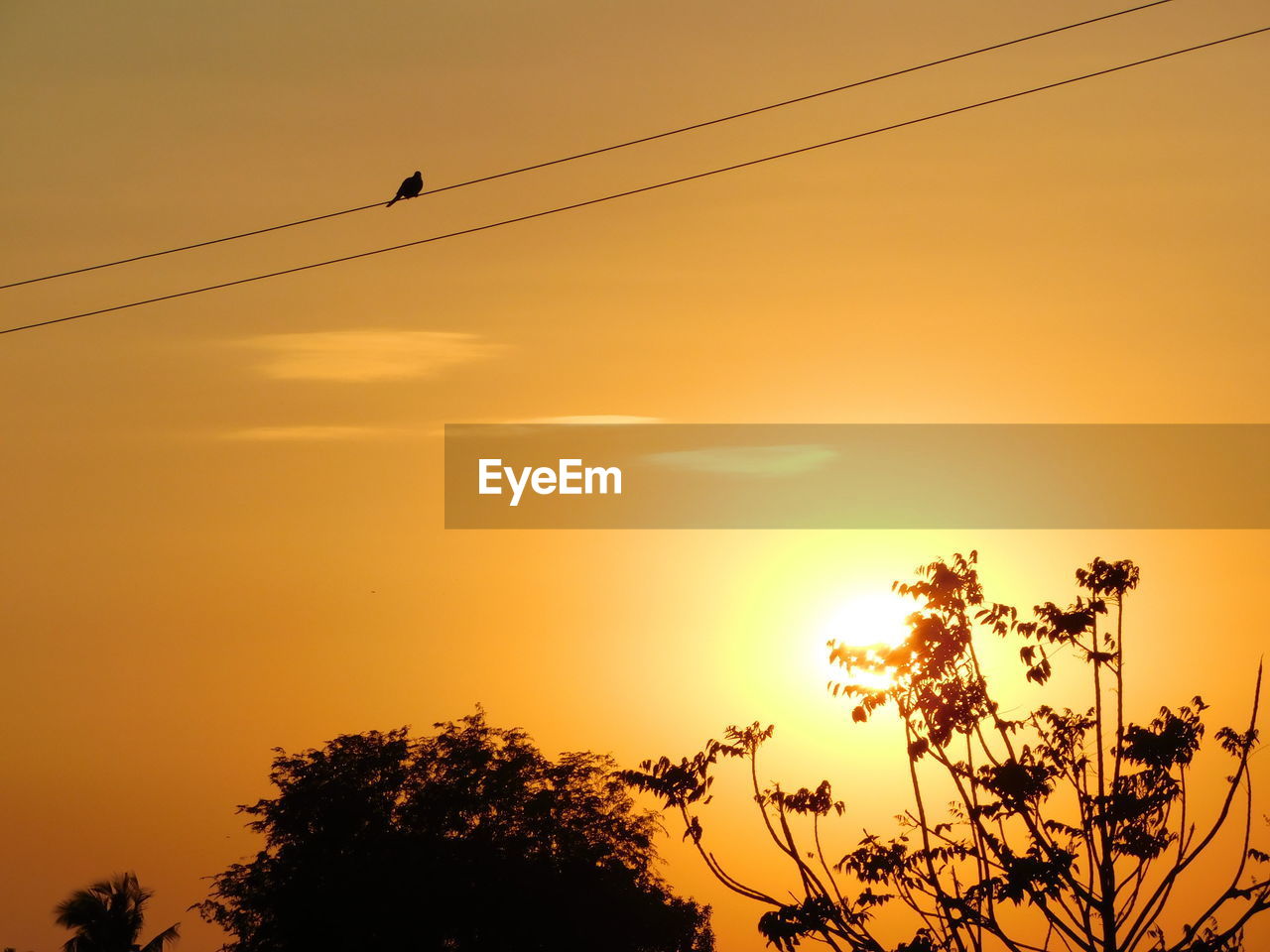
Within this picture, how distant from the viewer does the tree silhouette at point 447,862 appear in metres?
48.9

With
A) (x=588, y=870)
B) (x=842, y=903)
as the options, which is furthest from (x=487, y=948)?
(x=842, y=903)

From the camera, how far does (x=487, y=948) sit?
160 ft

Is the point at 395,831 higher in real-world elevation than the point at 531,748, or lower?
lower

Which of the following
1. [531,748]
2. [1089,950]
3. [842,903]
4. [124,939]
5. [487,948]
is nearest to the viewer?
→ [1089,950]

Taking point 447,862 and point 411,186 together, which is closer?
point 411,186

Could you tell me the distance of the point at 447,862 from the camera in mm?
50000

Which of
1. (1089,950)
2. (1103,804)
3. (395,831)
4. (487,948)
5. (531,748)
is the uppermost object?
(531,748)

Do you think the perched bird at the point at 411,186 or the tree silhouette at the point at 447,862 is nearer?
the perched bird at the point at 411,186

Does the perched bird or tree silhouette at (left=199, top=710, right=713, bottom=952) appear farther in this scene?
tree silhouette at (left=199, top=710, right=713, bottom=952)

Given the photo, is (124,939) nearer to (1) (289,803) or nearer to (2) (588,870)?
(1) (289,803)

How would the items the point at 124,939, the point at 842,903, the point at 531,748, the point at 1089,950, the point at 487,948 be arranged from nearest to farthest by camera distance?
the point at 1089,950 → the point at 842,903 → the point at 487,948 → the point at 531,748 → the point at 124,939

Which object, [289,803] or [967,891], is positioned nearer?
[967,891]

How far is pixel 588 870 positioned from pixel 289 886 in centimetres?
932

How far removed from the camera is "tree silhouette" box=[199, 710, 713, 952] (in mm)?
48906
